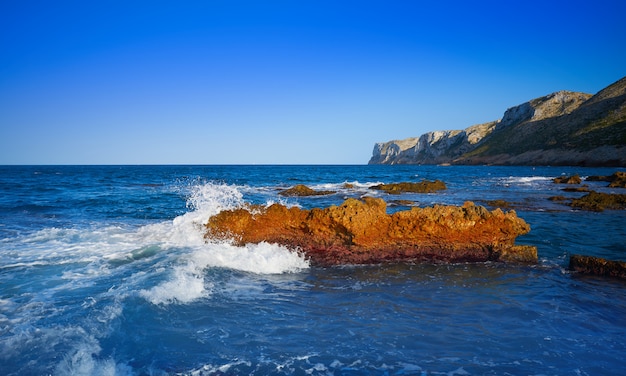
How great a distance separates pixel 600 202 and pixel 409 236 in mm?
17090

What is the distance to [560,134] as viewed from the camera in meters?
93.5

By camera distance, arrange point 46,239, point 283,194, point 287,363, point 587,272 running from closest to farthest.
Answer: point 287,363
point 587,272
point 46,239
point 283,194

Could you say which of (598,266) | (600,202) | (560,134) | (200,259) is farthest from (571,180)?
(560,134)

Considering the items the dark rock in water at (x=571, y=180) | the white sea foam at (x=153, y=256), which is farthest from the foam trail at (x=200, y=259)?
the dark rock in water at (x=571, y=180)

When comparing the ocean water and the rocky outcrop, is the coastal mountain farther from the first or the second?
the ocean water

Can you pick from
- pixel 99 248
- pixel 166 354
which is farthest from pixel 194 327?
pixel 99 248

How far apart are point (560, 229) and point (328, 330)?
1249 centimetres

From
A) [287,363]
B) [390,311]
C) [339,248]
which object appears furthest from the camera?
[339,248]

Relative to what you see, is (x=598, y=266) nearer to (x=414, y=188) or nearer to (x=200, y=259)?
(x=200, y=259)

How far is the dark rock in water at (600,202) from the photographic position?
752 inches

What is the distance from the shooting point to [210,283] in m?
7.72

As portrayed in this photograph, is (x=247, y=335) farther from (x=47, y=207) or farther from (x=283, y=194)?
(x=283, y=194)

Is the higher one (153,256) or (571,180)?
(571,180)

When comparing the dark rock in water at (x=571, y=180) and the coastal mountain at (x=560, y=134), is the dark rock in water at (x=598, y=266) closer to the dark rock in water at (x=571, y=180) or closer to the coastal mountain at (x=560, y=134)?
the dark rock in water at (x=571, y=180)
